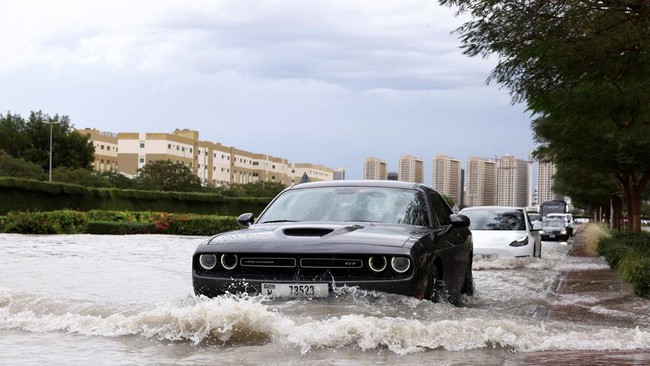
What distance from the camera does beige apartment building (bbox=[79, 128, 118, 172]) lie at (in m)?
162

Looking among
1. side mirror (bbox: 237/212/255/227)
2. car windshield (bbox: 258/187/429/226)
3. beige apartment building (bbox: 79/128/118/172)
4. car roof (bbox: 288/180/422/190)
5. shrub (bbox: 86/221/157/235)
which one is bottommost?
shrub (bbox: 86/221/157/235)

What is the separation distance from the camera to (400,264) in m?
7.70

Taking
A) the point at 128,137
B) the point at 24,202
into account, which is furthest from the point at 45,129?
the point at 128,137

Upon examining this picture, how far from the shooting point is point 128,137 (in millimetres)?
170250

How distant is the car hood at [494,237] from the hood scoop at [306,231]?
476 inches

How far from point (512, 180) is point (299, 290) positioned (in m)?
119

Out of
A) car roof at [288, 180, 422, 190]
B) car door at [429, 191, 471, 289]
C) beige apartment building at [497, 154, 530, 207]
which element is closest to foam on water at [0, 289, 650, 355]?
car door at [429, 191, 471, 289]

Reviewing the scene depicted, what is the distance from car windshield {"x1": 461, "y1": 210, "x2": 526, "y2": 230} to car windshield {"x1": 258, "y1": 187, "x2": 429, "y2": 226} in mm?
10801

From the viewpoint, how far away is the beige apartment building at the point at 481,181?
111000 millimetres

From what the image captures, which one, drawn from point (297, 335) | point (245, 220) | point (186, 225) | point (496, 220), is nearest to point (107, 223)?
Answer: point (186, 225)

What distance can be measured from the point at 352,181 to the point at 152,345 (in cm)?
332

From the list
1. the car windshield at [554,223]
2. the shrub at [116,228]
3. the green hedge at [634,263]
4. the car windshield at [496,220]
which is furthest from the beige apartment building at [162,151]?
the green hedge at [634,263]

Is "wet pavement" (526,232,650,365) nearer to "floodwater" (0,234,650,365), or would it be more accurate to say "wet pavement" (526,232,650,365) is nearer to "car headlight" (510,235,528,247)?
"floodwater" (0,234,650,365)

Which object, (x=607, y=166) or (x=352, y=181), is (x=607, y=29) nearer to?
(x=352, y=181)
